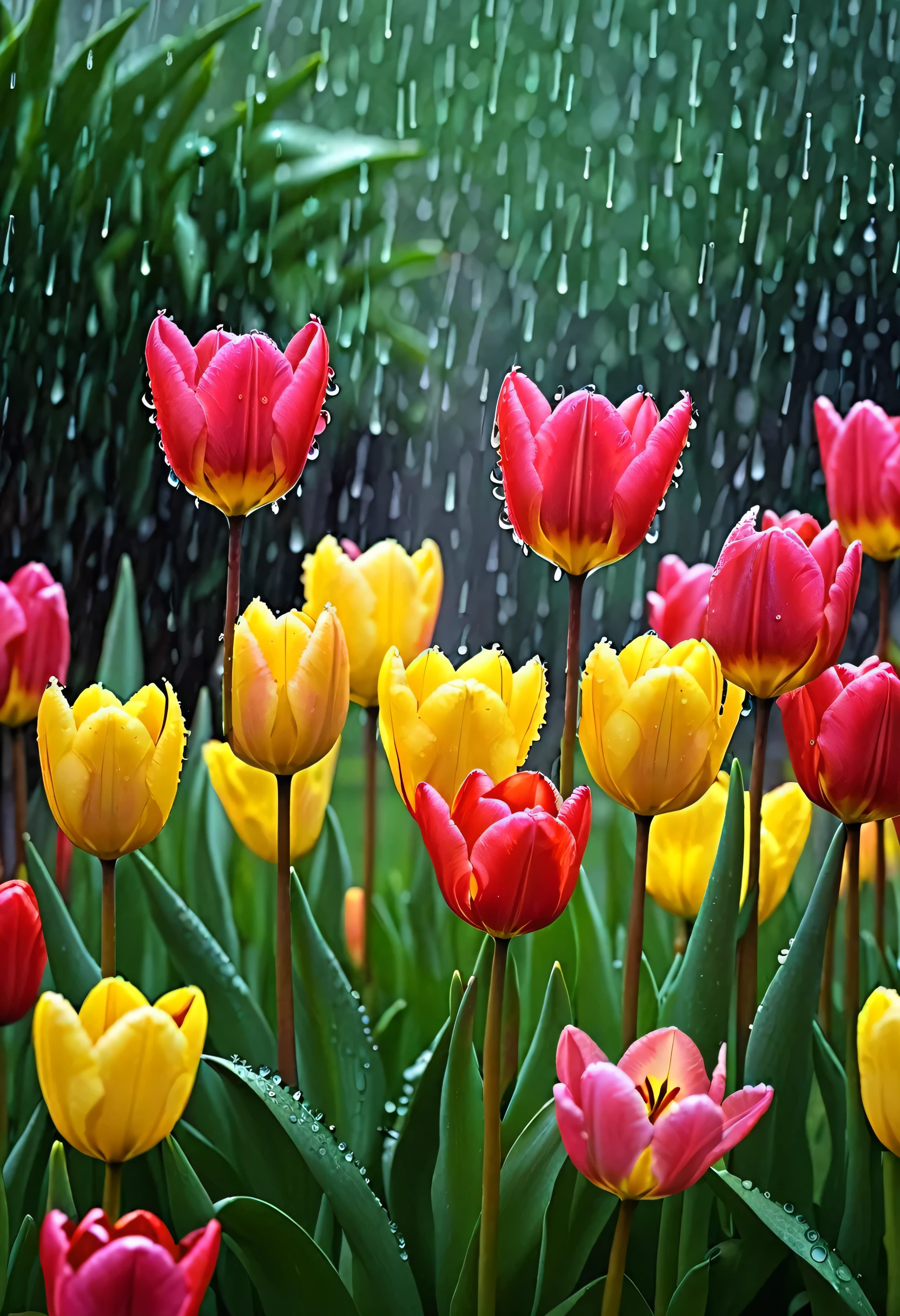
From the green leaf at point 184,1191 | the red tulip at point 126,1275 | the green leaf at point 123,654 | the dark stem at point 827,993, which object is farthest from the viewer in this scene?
the green leaf at point 123,654

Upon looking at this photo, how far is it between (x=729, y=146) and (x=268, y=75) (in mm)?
958

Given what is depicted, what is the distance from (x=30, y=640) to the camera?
1.78ft

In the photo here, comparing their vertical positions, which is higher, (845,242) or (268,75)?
(268,75)

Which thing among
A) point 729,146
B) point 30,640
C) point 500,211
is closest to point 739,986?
point 30,640

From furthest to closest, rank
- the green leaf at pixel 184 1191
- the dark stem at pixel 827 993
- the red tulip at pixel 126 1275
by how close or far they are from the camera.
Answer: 1. the dark stem at pixel 827 993
2. the green leaf at pixel 184 1191
3. the red tulip at pixel 126 1275

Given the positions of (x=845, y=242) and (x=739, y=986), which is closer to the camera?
(x=739, y=986)

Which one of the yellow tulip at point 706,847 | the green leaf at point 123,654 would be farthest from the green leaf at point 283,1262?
the green leaf at point 123,654

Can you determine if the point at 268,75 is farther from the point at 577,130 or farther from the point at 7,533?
the point at 7,533

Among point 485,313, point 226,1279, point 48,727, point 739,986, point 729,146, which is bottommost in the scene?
point 226,1279

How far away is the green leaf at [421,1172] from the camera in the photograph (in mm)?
445

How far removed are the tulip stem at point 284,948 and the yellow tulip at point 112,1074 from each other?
88 millimetres

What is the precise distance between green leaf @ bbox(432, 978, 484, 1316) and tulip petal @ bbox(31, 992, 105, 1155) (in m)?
0.13

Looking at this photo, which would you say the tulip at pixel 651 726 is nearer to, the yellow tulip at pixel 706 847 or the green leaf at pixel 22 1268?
the yellow tulip at pixel 706 847

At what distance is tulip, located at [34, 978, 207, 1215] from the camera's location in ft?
1.05
